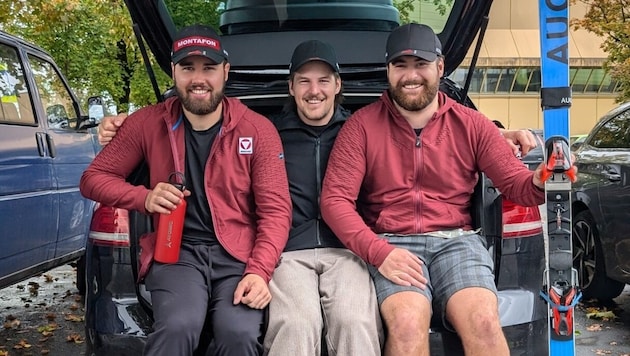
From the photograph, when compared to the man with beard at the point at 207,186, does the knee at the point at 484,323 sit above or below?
below

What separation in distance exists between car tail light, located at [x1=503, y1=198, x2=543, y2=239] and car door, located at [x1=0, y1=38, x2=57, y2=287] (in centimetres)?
333

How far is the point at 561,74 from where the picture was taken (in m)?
2.73

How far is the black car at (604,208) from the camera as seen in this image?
5.02 metres

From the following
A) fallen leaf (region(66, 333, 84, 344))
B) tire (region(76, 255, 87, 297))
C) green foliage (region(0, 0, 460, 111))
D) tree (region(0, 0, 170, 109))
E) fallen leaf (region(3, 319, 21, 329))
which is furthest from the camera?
tree (region(0, 0, 170, 109))

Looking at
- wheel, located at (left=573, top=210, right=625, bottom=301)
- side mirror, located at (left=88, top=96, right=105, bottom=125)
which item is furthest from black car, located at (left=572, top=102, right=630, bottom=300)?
side mirror, located at (left=88, top=96, right=105, bottom=125)

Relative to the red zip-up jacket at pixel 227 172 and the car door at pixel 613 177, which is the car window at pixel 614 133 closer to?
the car door at pixel 613 177

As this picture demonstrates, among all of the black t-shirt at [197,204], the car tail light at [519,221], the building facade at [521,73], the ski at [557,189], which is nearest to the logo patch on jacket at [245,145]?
the black t-shirt at [197,204]

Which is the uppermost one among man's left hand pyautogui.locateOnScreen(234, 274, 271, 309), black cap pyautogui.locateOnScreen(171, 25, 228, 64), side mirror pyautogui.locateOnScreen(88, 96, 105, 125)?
black cap pyautogui.locateOnScreen(171, 25, 228, 64)

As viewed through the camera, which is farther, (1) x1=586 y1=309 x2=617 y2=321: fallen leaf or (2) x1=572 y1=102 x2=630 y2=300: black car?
(1) x1=586 y1=309 x2=617 y2=321: fallen leaf

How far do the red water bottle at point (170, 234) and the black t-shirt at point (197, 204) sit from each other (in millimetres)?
187

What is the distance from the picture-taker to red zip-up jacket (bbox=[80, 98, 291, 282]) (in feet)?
9.91

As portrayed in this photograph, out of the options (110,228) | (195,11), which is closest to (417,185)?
(110,228)

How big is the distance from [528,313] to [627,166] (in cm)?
261

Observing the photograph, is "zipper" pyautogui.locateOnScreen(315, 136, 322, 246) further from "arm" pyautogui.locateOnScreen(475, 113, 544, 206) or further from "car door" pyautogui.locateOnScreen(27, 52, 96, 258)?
"car door" pyautogui.locateOnScreen(27, 52, 96, 258)
